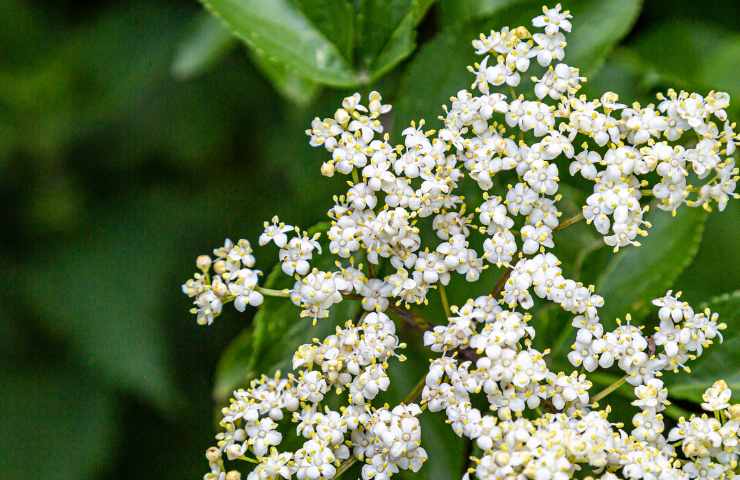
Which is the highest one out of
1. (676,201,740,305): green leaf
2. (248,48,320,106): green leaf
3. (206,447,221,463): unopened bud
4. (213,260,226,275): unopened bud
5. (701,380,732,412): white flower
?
(248,48,320,106): green leaf

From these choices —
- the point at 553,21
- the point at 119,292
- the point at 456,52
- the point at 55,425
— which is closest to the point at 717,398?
the point at 553,21

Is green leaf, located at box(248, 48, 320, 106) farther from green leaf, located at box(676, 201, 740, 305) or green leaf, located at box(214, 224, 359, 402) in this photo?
green leaf, located at box(676, 201, 740, 305)

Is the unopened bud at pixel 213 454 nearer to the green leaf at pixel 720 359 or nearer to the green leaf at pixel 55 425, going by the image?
the green leaf at pixel 720 359

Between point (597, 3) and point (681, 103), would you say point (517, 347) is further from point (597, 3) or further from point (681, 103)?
point (597, 3)

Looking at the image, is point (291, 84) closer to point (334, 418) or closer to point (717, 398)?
point (334, 418)

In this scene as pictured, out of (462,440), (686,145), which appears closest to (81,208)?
(462,440)

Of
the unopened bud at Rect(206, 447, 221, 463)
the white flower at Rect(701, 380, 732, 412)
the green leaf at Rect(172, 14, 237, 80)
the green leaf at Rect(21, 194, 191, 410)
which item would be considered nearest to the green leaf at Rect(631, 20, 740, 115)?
the white flower at Rect(701, 380, 732, 412)

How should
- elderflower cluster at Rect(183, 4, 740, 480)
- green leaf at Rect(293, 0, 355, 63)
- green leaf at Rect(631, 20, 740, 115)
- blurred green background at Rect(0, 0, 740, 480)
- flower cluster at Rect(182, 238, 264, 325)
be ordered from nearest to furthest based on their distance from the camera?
elderflower cluster at Rect(183, 4, 740, 480)
flower cluster at Rect(182, 238, 264, 325)
green leaf at Rect(293, 0, 355, 63)
green leaf at Rect(631, 20, 740, 115)
blurred green background at Rect(0, 0, 740, 480)
